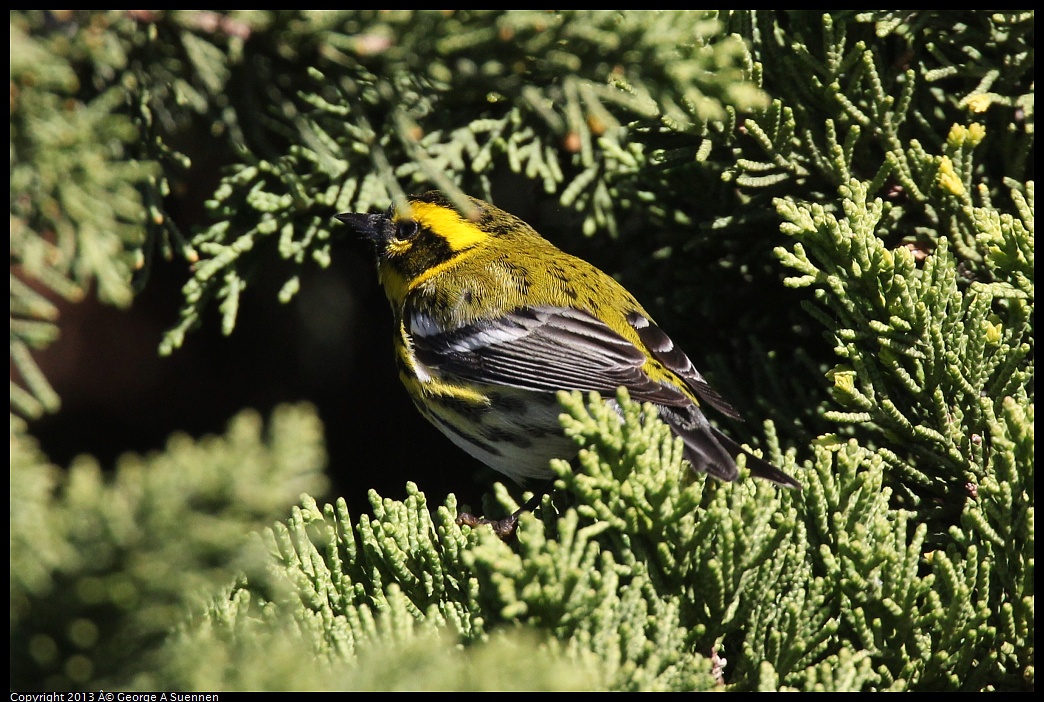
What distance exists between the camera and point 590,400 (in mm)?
1375

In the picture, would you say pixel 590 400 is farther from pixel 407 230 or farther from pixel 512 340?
pixel 407 230

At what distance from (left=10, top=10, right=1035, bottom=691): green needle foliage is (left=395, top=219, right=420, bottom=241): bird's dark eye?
60 centimetres

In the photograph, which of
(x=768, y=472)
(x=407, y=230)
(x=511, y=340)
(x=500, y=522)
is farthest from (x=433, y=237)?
(x=768, y=472)

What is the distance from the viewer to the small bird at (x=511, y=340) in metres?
2.31

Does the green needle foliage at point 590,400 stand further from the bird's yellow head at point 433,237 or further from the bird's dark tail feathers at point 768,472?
the bird's yellow head at point 433,237

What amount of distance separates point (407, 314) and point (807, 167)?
1.31m

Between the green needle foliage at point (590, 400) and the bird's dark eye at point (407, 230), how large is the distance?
597 mm

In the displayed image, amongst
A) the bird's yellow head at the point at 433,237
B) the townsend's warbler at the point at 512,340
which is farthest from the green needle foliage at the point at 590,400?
the bird's yellow head at the point at 433,237

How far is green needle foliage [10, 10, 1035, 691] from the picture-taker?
87cm

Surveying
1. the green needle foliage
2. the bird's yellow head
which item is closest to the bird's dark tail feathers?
the green needle foliage

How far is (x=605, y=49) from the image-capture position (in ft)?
4.09

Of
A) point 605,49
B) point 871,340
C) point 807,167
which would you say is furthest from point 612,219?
point 605,49

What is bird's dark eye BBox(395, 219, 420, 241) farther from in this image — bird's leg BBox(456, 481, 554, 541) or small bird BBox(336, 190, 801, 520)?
bird's leg BBox(456, 481, 554, 541)
